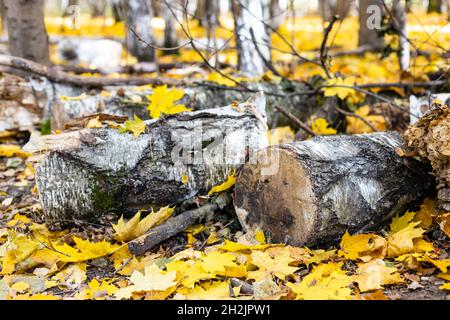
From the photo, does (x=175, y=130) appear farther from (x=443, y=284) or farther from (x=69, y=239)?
(x=443, y=284)

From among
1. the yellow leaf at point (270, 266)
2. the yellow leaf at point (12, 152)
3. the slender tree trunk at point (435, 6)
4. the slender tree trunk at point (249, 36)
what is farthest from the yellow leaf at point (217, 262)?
the slender tree trunk at point (435, 6)

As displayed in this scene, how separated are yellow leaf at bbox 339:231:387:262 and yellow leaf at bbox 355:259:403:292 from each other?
8.3 inches

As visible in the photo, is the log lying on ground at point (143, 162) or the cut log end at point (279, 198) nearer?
the cut log end at point (279, 198)

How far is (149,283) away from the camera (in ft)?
7.64

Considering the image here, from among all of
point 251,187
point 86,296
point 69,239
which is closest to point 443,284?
point 251,187

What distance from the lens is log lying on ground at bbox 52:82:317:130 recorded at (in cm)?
439

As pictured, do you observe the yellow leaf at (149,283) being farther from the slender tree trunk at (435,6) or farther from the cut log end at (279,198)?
the slender tree trunk at (435,6)

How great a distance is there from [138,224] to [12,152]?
2.40 meters

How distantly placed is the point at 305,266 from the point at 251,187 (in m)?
0.59

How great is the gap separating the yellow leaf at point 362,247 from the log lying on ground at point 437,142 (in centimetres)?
48

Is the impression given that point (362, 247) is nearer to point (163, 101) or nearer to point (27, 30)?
point (163, 101)

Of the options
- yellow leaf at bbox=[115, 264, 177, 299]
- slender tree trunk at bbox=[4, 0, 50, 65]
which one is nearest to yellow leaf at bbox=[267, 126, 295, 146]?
yellow leaf at bbox=[115, 264, 177, 299]

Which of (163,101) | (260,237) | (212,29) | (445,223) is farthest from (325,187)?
(212,29)

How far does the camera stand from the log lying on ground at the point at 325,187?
269 centimetres
